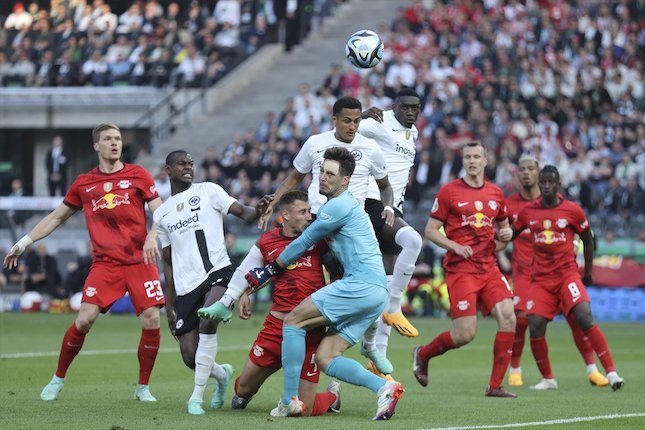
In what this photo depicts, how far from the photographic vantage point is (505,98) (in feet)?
107

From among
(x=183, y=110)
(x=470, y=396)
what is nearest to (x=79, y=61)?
(x=183, y=110)

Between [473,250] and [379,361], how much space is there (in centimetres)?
196

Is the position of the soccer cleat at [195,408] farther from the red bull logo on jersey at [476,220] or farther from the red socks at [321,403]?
the red bull logo on jersey at [476,220]

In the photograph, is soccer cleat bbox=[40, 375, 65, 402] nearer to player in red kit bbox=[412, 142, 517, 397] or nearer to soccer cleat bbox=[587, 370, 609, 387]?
player in red kit bbox=[412, 142, 517, 397]

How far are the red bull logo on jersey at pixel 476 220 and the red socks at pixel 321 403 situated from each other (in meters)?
3.13

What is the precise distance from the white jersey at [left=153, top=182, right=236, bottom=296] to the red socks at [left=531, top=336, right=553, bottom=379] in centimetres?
423

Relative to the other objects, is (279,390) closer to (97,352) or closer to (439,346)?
(439,346)

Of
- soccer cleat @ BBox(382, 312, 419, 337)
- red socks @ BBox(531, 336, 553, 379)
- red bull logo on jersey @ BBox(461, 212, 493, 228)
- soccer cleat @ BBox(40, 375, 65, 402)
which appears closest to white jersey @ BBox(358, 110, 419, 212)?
red bull logo on jersey @ BBox(461, 212, 493, 228)

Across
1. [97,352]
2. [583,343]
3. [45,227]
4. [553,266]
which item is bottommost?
[97,352]

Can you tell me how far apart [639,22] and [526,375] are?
18.8 m

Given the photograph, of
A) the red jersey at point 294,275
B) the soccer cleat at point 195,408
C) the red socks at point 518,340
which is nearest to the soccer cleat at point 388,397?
the red jersey at point 294,275

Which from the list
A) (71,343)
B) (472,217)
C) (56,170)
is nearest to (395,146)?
(472,217)

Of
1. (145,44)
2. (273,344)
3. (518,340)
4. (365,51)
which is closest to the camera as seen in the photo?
(273,344)

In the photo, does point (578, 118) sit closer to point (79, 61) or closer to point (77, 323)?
point (79, 61)
